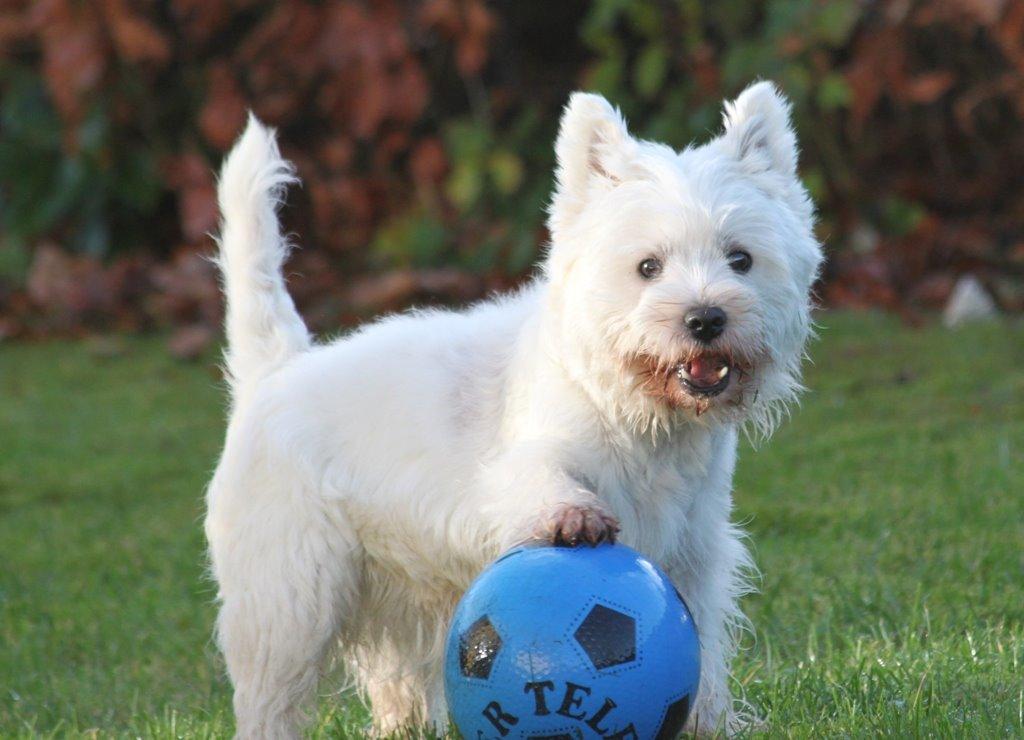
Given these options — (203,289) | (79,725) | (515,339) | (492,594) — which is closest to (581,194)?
(515,339)

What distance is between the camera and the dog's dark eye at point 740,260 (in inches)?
153

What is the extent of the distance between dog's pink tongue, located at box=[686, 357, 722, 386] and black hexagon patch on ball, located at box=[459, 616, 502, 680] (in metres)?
0.81

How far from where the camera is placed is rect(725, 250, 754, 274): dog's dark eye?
3883 millimetres

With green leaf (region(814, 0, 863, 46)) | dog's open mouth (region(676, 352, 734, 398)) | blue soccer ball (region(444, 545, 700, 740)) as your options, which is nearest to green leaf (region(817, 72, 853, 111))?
green leaf (region(814, 0, 863, 46))

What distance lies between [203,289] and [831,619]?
6718mm

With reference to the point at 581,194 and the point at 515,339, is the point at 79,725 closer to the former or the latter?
the point at 515,339

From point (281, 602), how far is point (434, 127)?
25.1 ft

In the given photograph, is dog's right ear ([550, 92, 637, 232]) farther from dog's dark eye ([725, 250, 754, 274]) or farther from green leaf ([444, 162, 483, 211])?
green leaf ([444, 162, 483, 211])

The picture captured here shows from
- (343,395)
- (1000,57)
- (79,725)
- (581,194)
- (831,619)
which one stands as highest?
(1000,57)

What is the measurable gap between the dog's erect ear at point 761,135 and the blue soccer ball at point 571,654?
124 cm

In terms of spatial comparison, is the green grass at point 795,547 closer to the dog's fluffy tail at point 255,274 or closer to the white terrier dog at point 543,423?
the white terrier dog at point 543,423

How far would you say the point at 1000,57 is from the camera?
404 inches

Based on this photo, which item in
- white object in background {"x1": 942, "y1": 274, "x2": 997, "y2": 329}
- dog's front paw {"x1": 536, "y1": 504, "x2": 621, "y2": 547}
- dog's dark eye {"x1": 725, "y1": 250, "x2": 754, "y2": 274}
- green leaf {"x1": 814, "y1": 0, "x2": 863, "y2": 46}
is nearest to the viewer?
dog's front paw {"x1": 536, "y1": 504, "x2": 621, "y2": 547}

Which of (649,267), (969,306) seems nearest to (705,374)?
(649,267)
